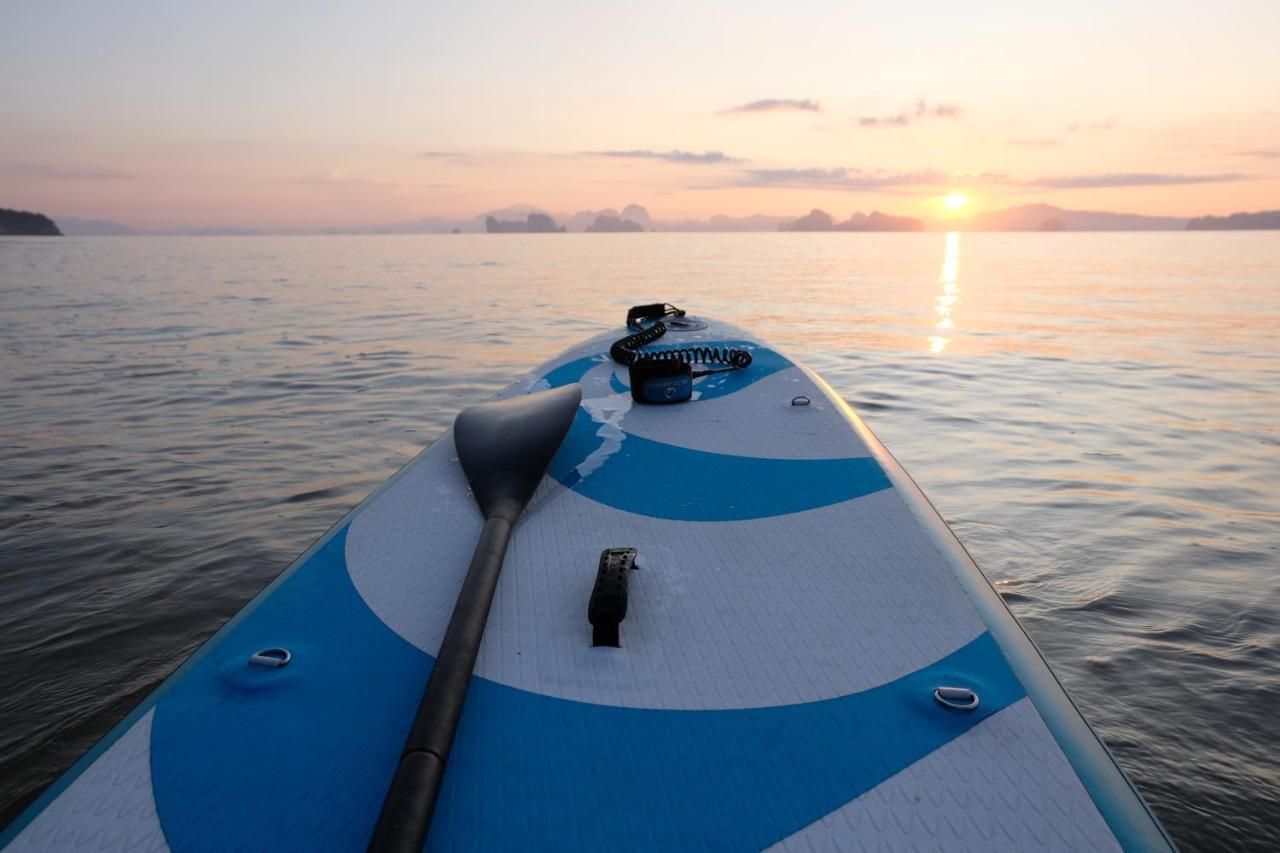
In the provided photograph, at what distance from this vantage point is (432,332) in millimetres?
12523

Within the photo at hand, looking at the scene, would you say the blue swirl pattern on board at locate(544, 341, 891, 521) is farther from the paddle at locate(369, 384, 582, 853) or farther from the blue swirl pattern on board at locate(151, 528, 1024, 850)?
the blue swirl pattern on board at locate(151, 528, 1024, 850)

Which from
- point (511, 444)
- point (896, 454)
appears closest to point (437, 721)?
point (511, 444)

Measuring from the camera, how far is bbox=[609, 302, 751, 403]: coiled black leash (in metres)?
3.96

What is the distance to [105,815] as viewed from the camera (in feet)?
4.68

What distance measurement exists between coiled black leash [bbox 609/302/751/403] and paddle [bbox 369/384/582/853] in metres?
0.48

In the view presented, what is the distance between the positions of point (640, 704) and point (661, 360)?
2.62 m

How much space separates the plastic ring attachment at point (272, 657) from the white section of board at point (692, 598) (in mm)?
268

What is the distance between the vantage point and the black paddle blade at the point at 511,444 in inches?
107

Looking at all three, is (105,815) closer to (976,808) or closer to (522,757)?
(522,757)

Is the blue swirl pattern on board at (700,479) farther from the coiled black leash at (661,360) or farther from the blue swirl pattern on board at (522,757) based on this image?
the blue swirl pattern on board at (522,757)

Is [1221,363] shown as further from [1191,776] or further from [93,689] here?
[93,689]

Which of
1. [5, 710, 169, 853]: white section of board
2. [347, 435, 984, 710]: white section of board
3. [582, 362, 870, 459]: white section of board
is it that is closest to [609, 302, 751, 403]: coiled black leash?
[582, 362, 870, 459]: white section of board

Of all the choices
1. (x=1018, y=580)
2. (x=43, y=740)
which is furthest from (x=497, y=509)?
(x=1018, y=580)

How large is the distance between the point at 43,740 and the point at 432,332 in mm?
10358
